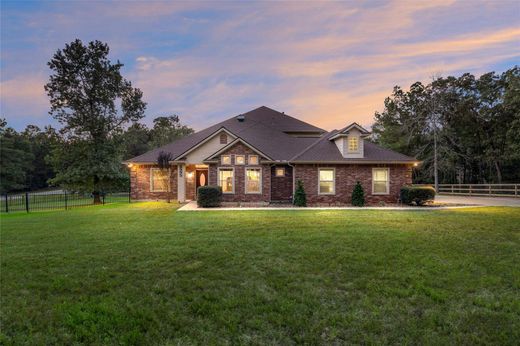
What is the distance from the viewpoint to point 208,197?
51.6 feet

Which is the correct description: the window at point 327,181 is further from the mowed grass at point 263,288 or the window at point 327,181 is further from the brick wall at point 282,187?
the mowed grass at point 263,288

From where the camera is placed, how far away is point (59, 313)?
12.2ft

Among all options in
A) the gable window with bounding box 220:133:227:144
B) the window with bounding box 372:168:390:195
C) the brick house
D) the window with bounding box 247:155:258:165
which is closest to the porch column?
the brick house

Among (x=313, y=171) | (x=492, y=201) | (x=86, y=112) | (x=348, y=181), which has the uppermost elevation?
(x=86, y=112)

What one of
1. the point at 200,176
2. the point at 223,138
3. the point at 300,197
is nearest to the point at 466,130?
the point at 300,197

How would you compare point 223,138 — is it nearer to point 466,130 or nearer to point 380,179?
point 380,179

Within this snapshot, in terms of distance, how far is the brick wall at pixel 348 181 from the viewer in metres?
17.3

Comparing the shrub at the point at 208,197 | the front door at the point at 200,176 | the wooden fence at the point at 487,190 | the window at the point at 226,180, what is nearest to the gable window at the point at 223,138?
the front door at the point at 200,176

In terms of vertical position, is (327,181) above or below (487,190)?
above

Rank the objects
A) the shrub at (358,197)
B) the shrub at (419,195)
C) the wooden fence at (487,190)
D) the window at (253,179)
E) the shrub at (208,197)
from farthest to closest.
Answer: the wooden fence at (487,190), the window at (253,179), the shrub at (358,197), the shrub at (419,195), the shrub at (208,197)

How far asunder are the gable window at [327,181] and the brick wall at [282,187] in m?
1.97

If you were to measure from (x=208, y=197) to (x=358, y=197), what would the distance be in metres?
8.34

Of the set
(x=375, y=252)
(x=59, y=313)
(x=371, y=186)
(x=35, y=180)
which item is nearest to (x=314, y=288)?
(x=375, y=252)

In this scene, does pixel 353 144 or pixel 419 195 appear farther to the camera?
pixel 353 144
